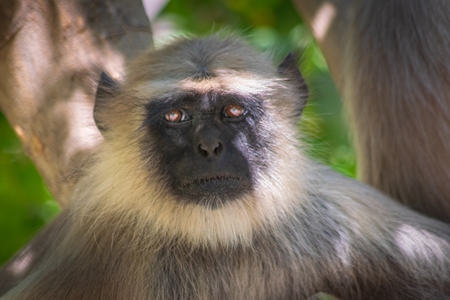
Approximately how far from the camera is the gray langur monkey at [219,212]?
12.3 ft

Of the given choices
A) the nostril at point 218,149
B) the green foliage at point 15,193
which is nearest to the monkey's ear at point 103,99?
the nostril at point 218,149

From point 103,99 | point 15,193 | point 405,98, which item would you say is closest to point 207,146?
point 103,99

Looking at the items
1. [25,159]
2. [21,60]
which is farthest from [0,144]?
[21,60]

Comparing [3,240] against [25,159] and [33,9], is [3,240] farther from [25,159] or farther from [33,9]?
[33,9]

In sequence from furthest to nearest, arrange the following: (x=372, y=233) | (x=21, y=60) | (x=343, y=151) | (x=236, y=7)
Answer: (x=236, y=7), (x=343, y=151), (x=21, y=60), (x=372, y=233)

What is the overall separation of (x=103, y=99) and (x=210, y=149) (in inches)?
27.4

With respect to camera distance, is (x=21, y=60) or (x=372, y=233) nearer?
(x=372, y=233)

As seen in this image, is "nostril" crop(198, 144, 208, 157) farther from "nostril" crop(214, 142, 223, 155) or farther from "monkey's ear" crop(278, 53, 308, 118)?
"monkey's ear" crop(278, 53, 308, 118)

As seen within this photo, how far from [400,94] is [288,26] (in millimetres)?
1735

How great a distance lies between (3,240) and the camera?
17.5 ft

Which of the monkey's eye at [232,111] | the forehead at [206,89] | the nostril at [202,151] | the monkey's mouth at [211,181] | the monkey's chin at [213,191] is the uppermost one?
the forehead at [206,89]

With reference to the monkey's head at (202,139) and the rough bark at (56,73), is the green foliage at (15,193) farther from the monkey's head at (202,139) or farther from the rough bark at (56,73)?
the monkey's head at (202,139)

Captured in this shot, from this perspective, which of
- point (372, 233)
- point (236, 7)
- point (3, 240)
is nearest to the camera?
point (372, 233)

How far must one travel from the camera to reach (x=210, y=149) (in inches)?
139
